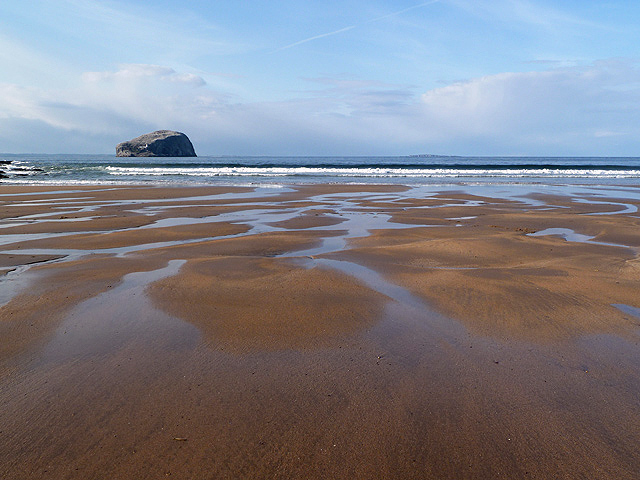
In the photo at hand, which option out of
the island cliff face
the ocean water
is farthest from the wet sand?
the island cliff face

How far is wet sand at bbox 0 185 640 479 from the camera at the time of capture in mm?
2723

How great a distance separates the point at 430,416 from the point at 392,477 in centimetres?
72

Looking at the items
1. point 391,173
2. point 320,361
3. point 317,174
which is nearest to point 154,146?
point 317,174

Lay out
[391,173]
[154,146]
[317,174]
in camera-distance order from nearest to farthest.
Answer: [317,174] → [391,173] → [154,146]

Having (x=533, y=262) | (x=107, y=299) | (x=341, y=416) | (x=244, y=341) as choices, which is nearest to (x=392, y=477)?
(x=341, y=416)

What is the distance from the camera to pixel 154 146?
417ft

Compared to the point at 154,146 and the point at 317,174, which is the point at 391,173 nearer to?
the point at 317,174

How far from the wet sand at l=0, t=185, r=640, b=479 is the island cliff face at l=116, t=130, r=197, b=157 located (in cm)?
12881

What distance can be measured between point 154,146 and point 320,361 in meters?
136

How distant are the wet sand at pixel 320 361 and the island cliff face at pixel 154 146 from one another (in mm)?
128807

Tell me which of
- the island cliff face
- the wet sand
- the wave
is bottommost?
the wave

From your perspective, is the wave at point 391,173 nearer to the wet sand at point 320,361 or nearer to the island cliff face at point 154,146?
the wet sand at point 320,361

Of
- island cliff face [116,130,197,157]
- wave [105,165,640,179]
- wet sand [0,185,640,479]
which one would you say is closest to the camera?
wet sand [0,185,640,479]

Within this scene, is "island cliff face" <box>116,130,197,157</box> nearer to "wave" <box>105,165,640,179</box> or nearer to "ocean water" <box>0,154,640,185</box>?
"ocean water" <box>0,154,640,185</box>
